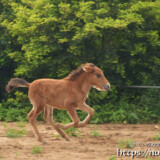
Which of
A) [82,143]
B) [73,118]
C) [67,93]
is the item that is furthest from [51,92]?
[82,143]

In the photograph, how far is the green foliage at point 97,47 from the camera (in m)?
11.4

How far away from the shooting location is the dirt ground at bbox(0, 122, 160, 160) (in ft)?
23.5

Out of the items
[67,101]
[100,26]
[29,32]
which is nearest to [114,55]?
[100,26]

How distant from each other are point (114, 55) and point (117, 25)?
118 cm

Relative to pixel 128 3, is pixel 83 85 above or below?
below

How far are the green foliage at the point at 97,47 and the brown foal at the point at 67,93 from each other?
7.45 feet

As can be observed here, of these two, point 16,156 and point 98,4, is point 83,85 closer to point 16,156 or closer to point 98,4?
point 16,156

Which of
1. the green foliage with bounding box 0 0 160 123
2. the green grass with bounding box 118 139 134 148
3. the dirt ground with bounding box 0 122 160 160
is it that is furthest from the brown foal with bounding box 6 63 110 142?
the green foliage with bounding box 0 0 160 123

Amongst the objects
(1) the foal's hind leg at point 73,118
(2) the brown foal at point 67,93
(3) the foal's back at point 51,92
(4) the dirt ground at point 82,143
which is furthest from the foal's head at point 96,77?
(4) the dirt ground at point 82,143

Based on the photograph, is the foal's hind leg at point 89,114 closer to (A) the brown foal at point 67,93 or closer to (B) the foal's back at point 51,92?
(A) the brown foal at point 67,93

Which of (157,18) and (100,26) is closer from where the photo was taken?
(100,26)

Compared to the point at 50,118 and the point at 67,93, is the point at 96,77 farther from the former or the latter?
Result: the point at 50,118

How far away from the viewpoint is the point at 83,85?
29.5 ft

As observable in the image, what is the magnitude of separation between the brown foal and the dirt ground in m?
0.42
